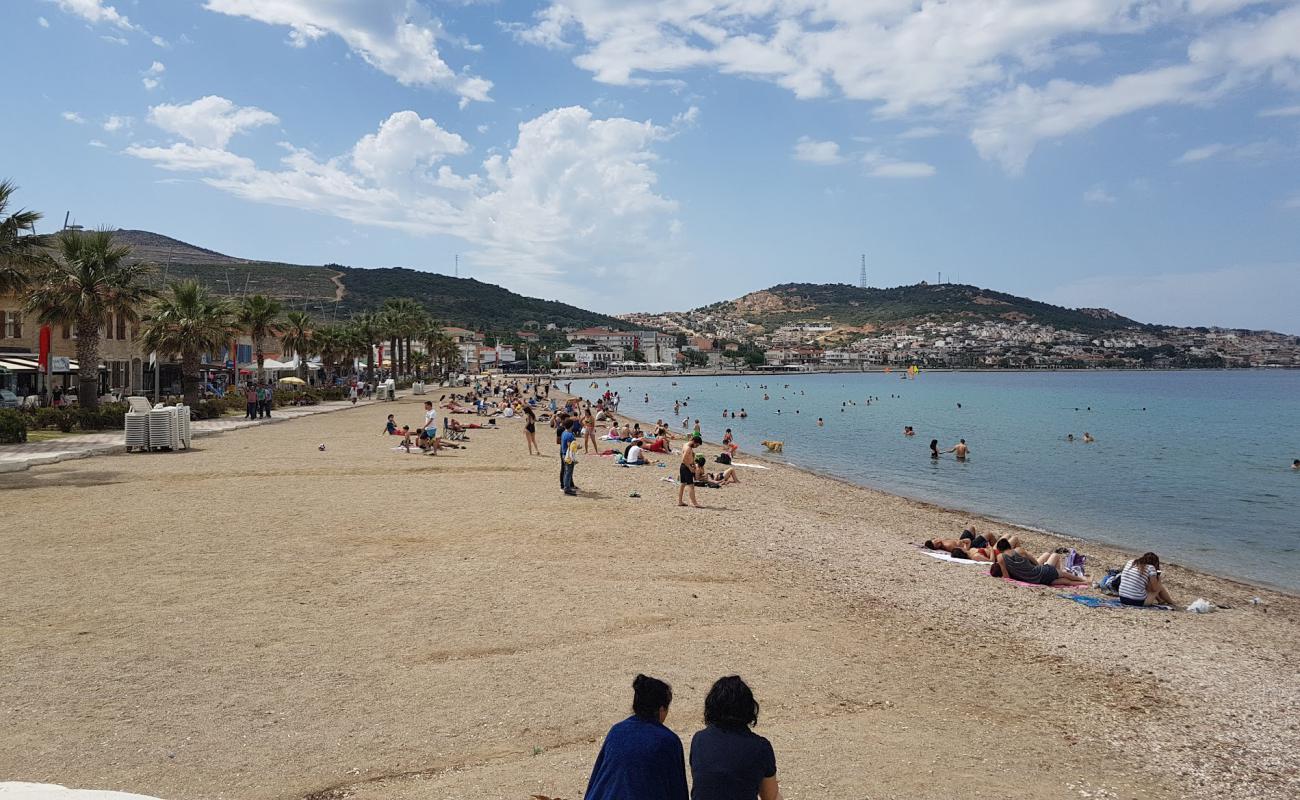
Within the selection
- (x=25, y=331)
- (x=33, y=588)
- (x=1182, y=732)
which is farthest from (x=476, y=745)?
(x=25, y=331)

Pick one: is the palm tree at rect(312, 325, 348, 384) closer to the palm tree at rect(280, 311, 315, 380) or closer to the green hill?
the palm tree at rect(280, 311, 315, 380)

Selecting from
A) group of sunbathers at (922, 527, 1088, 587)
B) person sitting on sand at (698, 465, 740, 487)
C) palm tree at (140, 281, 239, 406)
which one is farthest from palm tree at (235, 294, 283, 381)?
group of sunbathers at (922, 527, 1088, 587)

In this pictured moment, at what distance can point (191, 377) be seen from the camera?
2948 cm

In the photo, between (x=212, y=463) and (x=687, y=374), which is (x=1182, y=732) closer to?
(x=212, y=463)

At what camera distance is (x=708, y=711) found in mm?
3371

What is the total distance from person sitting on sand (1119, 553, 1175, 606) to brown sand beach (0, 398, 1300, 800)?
0.37 metres

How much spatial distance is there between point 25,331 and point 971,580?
3844 cm

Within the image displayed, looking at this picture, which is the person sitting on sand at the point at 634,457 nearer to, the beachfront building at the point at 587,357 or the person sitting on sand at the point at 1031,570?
the person sitting on sand at the point at 1031,570

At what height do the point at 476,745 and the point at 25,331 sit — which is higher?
the point at 25,331

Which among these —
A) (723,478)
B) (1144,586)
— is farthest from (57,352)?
(1144,586)

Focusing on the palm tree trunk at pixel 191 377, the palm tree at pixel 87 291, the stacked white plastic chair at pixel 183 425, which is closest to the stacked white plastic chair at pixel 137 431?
the stacked white plastic chair at pixel 183 425

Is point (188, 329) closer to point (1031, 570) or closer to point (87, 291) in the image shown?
point (87, 291)

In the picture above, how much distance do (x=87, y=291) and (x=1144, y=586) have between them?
26720mm

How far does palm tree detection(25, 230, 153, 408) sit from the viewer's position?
2358cm
